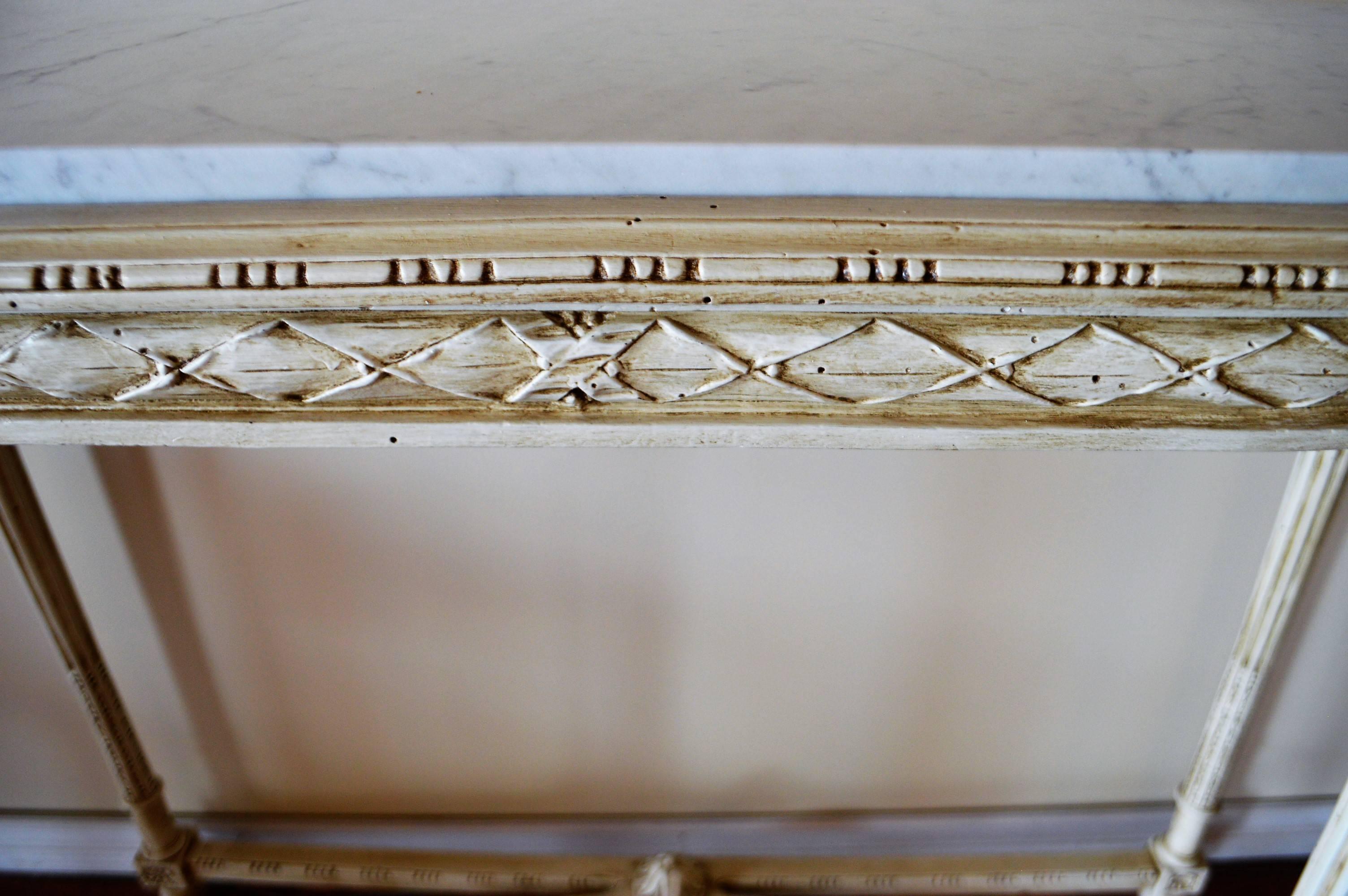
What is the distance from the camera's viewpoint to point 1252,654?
689 millimetres

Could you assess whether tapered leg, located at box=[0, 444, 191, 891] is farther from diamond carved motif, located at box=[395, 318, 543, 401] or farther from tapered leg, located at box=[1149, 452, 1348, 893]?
tapered leg, located at box=[1149, 452, 1348, 893]

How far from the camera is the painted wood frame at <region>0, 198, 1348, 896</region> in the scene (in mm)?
345

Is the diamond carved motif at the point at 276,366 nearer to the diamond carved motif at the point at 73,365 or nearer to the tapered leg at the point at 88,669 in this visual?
the diamond carved motif at the point at 73,365

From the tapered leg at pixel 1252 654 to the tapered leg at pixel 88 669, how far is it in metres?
0.90

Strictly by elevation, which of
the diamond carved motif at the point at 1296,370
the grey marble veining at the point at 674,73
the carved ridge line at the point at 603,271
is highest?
the grey marble veining at the point at 674,73

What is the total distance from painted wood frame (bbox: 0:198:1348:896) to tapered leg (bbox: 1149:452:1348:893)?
262 mm

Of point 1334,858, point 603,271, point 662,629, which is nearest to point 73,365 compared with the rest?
point 603,271

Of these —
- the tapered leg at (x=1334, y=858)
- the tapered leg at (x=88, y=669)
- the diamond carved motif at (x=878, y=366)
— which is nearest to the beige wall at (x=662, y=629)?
the tapered leg at (x=88, y=669)

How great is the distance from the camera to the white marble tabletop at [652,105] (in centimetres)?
36

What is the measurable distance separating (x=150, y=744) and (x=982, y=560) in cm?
82

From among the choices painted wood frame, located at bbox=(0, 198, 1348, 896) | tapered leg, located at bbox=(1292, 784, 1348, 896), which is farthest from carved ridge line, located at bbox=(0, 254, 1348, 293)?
tapered leg, located at bbox=(1292, 784, 1348, 896)

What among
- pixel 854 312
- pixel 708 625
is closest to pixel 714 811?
pixel 708 625

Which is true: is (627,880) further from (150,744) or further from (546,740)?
(150,744)

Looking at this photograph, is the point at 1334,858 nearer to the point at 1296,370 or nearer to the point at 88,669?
the point at 1296,370
